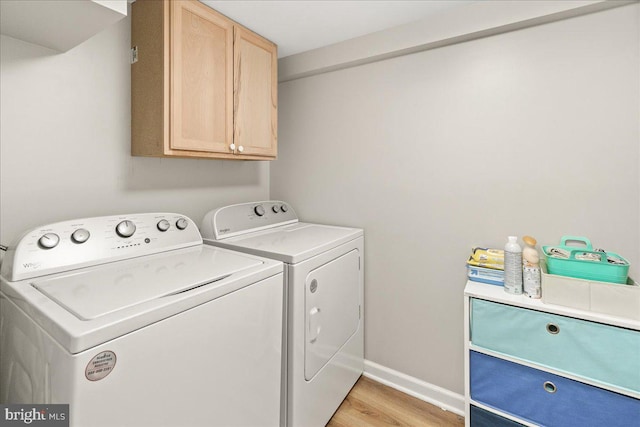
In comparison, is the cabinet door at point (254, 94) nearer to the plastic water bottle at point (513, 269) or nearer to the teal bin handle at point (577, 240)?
the plastic water bottle at point (513, 269)

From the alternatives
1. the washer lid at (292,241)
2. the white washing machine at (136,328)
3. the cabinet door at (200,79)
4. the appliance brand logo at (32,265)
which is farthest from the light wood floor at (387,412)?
the cabinet door at (200,79)

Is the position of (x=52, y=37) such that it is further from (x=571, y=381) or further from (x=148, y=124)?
(x=571, y=381)

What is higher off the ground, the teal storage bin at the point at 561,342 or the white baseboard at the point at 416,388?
the teal storage bin at the point at 561,342

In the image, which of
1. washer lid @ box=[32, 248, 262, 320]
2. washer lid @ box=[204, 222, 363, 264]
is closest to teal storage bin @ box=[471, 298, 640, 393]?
washer lid @ box=[204, 222, 363, 264]

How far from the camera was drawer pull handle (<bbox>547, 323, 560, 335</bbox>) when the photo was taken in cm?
123

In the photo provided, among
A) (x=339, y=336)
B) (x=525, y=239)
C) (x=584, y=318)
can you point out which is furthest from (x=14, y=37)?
(x=584, y=318)

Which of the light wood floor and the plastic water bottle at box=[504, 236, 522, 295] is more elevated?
the plastic water bottle at box=[504, 236, 522, 295]

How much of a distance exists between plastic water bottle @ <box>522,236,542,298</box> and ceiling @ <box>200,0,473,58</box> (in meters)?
1.32

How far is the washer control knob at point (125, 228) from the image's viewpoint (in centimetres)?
130

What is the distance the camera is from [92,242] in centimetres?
121

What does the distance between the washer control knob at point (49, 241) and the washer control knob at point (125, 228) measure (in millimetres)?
207

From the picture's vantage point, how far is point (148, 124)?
147 centimetres

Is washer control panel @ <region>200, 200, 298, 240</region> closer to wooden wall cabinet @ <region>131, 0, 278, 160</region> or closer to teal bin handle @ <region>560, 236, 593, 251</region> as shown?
wooden wall cabinet @ <region>131, 0, 278, 160</region>

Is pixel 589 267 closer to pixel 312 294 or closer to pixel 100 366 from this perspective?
pixel 312 294
